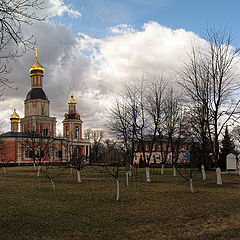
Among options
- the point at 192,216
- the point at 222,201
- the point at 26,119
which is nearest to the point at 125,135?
the point at 222,201

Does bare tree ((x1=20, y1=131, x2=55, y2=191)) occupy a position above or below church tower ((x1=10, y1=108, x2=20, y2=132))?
below

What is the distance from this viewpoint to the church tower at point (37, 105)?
6352 cm

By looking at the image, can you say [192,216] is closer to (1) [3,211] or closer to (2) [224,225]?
(2) [224,225]

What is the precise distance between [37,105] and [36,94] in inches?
95.2

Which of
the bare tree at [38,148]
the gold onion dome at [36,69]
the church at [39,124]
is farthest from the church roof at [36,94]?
the bare tree at [38,148]

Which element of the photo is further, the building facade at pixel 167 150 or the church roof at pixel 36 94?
the church roof at pixel 36 94

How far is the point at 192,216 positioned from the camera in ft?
38.8

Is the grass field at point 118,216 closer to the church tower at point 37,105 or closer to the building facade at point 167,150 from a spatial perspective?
the building facade at point 167,150

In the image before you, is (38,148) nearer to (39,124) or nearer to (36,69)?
(39,124)

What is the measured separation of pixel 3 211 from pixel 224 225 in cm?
800

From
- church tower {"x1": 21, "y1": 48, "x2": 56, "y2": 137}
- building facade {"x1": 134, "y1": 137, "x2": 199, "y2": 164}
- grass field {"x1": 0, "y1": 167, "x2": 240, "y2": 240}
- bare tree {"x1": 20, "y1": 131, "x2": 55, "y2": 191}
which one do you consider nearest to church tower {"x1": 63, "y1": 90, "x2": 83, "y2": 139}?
church tower {"x1": 21, "y1": 48, "x2": 56, "y2": 137}

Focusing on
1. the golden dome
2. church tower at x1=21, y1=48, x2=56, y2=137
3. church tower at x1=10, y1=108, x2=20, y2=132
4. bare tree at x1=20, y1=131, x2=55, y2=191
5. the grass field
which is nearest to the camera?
the grass field

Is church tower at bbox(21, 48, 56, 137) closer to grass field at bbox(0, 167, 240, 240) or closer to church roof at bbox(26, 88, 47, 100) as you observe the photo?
church roof at bbox(26, 88, 47, 100)

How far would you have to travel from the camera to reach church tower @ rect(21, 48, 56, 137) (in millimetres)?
63522
